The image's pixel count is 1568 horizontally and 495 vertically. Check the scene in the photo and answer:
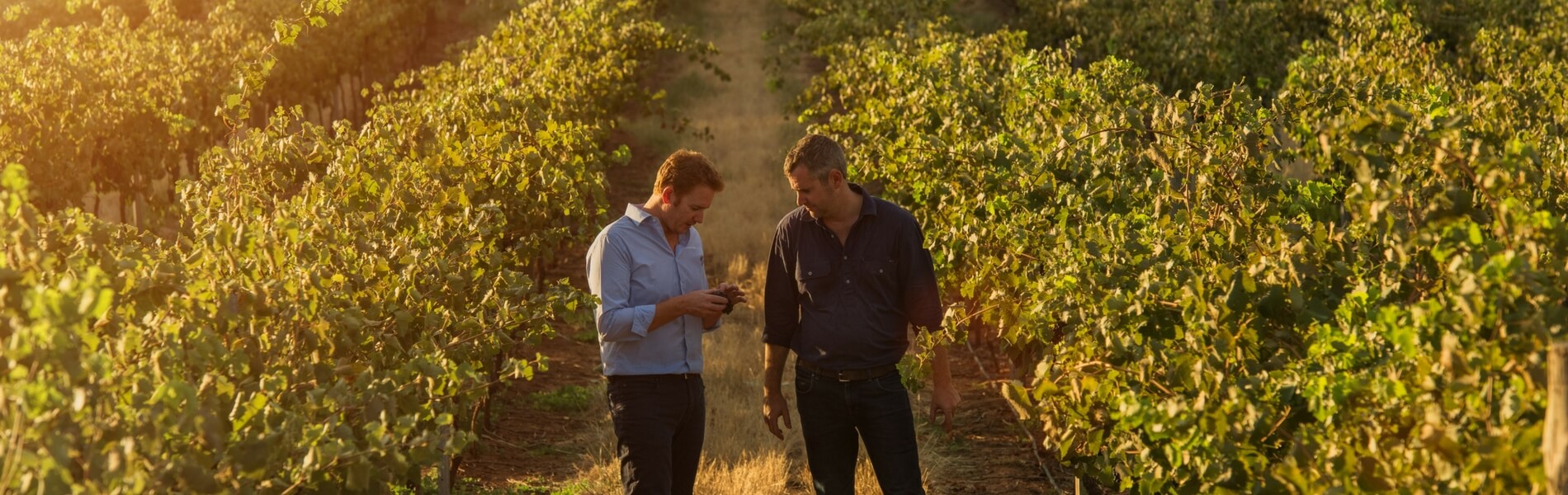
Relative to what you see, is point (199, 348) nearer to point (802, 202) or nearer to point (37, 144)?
point (802, 202)

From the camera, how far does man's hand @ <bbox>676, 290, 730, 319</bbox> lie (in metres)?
4.80

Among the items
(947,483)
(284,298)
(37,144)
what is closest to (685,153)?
(284,298)

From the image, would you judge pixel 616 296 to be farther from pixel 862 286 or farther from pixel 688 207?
pixel 862 286

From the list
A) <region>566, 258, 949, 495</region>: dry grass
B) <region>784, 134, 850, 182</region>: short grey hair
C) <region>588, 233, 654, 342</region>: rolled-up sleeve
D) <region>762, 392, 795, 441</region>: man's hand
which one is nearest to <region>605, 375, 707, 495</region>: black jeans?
<region>588, 233, 654, 342</region>: rolled-up sleeve

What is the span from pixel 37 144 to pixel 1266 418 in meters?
12.0

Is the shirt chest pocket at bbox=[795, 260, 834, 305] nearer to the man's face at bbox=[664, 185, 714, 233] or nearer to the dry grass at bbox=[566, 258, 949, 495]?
the man's face at bbox=[664, 185, 714, 233]

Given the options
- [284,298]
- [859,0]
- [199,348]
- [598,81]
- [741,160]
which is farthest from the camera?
[859,0]

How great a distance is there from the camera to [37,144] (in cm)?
1247

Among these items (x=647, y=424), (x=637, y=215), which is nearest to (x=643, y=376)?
(x=647, y=424)

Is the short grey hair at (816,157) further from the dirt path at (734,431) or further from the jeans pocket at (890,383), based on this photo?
the dirt path at (734,431)

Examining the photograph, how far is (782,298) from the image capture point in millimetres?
5234

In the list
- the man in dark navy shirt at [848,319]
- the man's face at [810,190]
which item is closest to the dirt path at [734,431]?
the man in dark navy shirt at [848,319]

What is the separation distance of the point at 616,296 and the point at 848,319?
83 centimetres

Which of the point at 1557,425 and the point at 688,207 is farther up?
the point at 688,207
